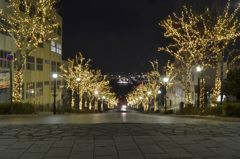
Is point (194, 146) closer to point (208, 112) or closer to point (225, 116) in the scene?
point (225, 116)

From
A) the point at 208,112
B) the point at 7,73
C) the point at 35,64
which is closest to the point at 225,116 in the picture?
the point at 208,112

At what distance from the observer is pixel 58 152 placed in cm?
1042

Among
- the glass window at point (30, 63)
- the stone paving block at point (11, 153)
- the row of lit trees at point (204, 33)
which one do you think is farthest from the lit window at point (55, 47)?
the stone paving block at point (11, 153)

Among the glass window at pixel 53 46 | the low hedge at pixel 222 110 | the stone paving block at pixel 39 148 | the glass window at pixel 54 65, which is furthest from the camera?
the glass window at pixel 54 65

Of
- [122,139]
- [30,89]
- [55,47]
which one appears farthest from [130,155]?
[55,47]

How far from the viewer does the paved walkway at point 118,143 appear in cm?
1009

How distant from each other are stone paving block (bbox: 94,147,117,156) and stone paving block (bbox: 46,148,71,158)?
0.73 metres

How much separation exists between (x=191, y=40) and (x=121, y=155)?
30.1 m

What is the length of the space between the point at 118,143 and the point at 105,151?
1180 mm

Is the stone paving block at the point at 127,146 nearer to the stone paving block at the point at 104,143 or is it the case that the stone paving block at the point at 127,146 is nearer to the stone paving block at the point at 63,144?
the stone paving block at the point at 104,143

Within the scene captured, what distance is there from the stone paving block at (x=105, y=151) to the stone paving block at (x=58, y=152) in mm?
733

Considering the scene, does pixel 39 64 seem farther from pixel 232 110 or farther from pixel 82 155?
pixel 82 155

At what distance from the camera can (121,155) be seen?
10.0 meters

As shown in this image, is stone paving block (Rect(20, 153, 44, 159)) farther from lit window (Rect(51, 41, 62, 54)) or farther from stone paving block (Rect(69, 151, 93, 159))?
lit window (Rect(51, 41, 62, 54))
